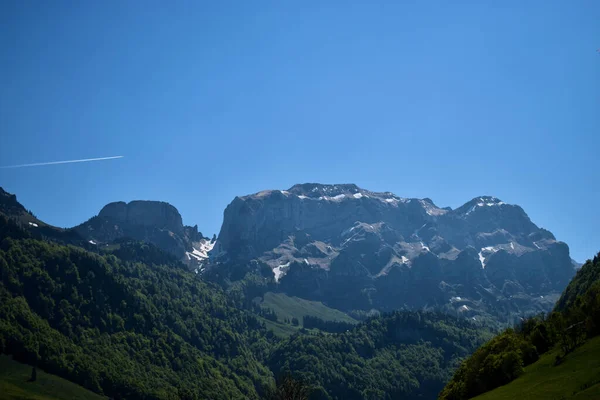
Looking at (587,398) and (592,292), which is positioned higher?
(592,292)

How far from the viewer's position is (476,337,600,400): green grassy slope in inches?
2608

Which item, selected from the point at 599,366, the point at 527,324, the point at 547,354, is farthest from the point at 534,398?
the point at 527,324

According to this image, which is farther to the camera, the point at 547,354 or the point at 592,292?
the point at 592,292

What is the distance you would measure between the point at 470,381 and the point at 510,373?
1247 cm

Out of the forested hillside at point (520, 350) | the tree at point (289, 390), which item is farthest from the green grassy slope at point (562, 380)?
the tree at point (289, 390)

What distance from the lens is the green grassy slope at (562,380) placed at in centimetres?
6625

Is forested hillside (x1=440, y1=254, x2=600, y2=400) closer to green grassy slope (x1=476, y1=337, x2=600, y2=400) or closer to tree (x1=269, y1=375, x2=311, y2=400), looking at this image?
green grassy slope (x1=476, y1=337, x2=600, y2=400)

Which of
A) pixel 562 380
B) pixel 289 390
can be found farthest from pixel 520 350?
pixel 289 390

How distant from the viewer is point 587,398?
196 ft

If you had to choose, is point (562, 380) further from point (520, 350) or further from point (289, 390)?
point (289, 390)

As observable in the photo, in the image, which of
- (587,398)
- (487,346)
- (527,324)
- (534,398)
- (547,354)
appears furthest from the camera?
(527,324)

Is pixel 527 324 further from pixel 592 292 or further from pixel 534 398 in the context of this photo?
pixel 534 398

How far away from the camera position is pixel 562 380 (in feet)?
242

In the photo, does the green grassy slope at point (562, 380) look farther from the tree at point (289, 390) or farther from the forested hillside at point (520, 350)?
the tree at point (289, 390)
